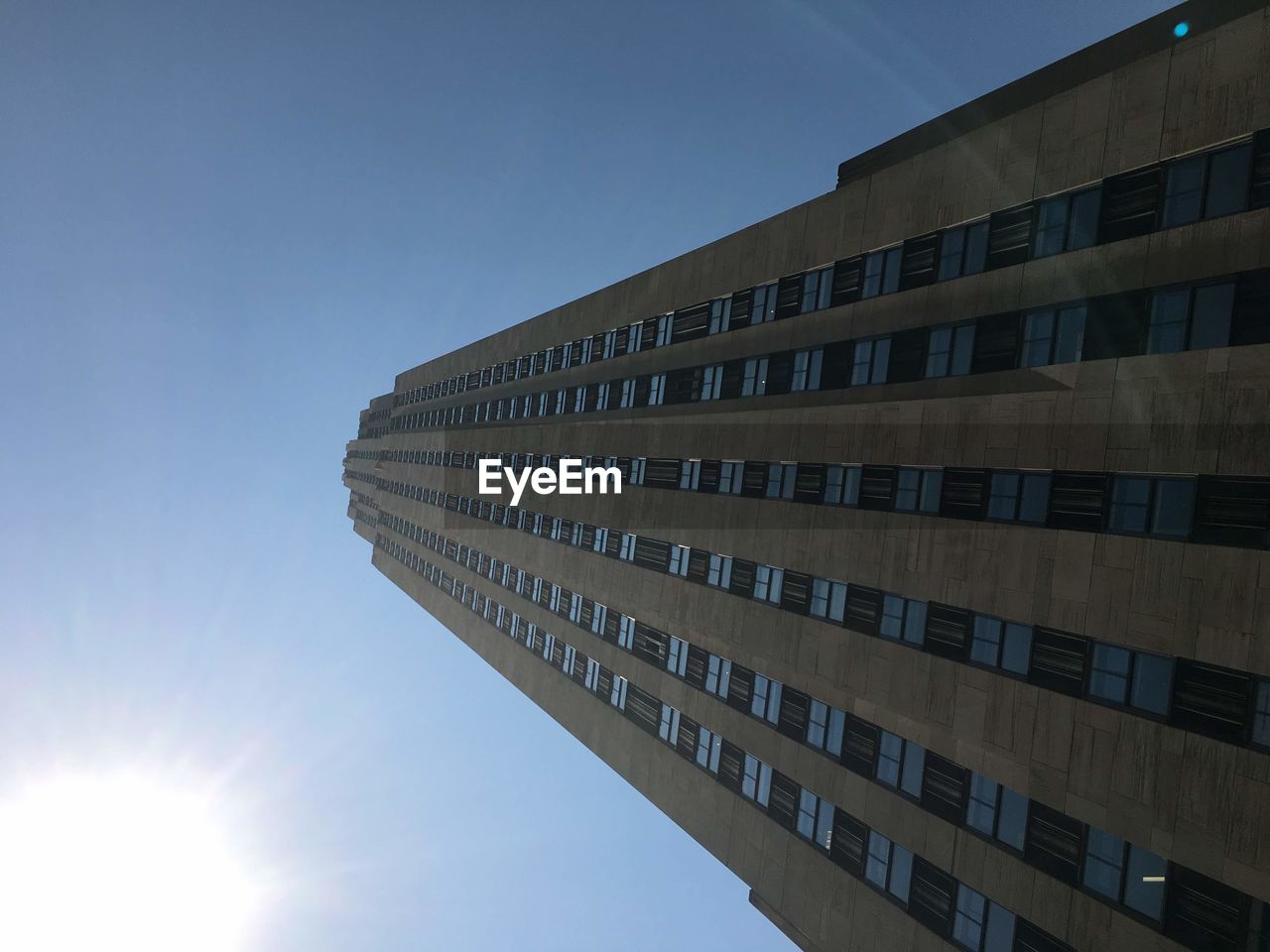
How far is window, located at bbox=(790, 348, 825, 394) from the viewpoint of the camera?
35.7 m

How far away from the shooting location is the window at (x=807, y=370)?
117 feet

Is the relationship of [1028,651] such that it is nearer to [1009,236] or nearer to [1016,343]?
[1016,343]

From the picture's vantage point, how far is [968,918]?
A: 25109 mm

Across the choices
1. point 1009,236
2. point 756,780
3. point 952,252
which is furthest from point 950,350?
point 756,780

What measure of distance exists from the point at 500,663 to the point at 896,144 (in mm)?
53038

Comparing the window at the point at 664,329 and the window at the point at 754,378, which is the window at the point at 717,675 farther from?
the window at the point at 664,329

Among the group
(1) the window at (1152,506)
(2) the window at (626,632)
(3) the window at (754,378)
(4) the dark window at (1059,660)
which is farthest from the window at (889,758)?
(2) the window at (626,632)

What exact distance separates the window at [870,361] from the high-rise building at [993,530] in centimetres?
13

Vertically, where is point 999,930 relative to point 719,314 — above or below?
below

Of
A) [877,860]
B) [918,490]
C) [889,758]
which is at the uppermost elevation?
[918,490]

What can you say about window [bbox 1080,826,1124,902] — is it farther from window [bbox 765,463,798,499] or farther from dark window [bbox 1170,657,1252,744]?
window [bbox 765,463,798,499]

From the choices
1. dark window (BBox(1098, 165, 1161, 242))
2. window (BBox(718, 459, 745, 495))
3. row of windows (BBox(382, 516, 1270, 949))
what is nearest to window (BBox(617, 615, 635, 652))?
row of windows (BBox(382, 516, 1270, 949))

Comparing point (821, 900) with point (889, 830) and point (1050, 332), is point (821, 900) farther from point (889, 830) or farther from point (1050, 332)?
point (1050, 332)

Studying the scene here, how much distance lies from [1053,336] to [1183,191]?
16.3 ft
